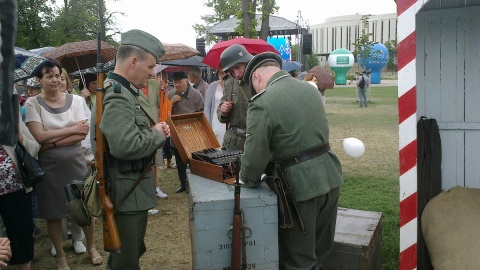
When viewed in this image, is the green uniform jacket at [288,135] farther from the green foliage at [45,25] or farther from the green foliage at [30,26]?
the green foliage at [30,26]

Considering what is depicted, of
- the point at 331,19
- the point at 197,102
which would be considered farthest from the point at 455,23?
the point at 331,19

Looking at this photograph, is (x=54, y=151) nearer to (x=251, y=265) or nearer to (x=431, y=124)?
(x=251, y=265)

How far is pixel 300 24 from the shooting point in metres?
24.7

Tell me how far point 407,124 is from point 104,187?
2.03 metres

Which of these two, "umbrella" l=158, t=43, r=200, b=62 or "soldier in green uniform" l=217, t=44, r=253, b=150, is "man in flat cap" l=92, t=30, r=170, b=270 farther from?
"umbrella" l=158, t=43, r=200, b=62

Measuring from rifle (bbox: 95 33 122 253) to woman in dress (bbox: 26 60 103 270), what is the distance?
1389 millimetres

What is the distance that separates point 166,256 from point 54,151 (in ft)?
4.97

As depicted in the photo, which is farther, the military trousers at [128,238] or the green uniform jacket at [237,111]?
the green uniform jacket at [237,111]

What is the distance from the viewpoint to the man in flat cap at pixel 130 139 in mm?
2613

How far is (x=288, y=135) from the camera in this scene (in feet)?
8.96

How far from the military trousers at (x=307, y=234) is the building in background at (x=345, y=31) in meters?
86.7

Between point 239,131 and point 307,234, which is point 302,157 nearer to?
point 307,234

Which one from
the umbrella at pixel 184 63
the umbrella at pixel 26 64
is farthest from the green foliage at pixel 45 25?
the umbrella at pixel 26 64

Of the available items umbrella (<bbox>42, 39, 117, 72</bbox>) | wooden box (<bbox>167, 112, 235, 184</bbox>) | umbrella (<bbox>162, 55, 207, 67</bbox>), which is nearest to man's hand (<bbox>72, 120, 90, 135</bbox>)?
wooden box (<bbox>167, 112, 235, 184</bbox>)
